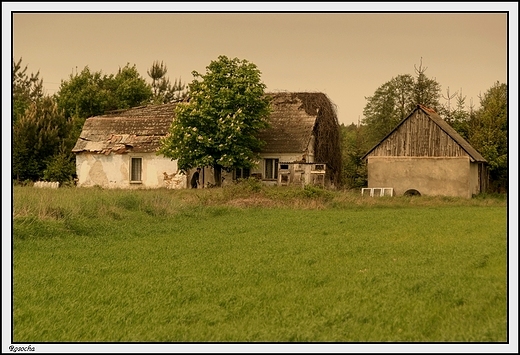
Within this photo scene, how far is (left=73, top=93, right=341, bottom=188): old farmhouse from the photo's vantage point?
3975cm

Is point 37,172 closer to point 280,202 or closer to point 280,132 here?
point 280,132

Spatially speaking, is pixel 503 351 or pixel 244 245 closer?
pixel 503 351

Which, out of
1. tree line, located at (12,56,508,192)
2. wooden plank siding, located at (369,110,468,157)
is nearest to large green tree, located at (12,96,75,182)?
tree line, located at (12,56,508,192)

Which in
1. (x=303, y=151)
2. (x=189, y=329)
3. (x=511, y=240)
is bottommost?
(x=189, y=329)

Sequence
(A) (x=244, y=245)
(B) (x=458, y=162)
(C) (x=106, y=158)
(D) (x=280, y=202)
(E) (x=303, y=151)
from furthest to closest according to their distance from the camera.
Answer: (C) (x=106, y=158) → (E) (x=303, y=151) → (B) (x=458, y=162) → (D) (x=280, y=202) → (A) (x=244, y=245)

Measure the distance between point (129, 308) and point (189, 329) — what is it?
1.52 meters

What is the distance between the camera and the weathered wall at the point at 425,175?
34.8 m

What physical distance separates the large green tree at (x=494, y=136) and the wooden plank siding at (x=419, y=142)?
223 inches

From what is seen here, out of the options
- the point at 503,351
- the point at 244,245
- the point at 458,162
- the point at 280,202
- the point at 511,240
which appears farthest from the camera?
the point at 458,162

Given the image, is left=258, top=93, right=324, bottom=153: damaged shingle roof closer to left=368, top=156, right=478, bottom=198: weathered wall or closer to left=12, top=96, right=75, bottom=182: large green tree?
left=368, top=156, right=478, bottom=198: weathered wall

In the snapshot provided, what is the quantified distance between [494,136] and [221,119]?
1704 centimetres

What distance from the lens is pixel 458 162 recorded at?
3503cm

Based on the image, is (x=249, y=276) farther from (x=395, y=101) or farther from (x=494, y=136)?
(x=395, y=101)

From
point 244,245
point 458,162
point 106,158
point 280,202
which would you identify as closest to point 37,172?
point 106,158
